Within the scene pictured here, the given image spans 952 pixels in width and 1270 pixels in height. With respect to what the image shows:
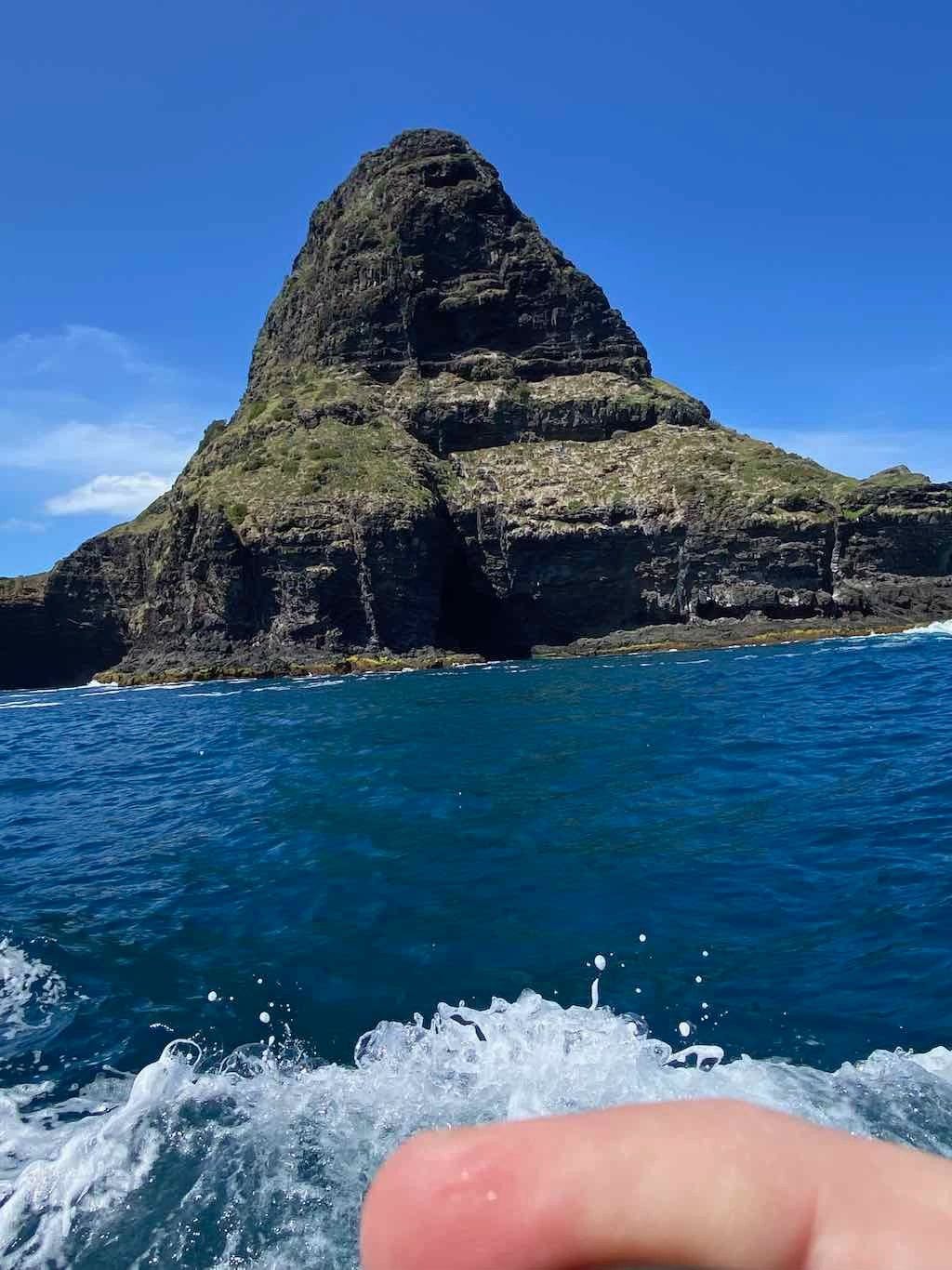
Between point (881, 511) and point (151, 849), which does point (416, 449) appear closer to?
point (881, 511)

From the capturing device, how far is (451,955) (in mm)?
8664

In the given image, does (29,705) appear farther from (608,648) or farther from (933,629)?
(933,629)

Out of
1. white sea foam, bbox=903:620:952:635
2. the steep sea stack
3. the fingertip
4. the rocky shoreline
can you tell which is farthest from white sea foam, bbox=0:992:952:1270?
the steep sea stack

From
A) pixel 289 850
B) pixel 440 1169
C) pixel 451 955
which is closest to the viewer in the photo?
pixel 440 1169

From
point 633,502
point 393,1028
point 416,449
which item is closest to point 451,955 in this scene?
point 393,1028

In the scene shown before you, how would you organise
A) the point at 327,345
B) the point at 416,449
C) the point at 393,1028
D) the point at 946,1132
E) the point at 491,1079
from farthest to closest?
the point at 327,345 → the point at 416,449 → the point at 393,1028 → the point at 491,1079 → the point at 946,1132

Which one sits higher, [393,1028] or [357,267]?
[357,267]

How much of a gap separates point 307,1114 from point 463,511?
75581mm

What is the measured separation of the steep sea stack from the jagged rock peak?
30 cm

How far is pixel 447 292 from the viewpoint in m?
98.3

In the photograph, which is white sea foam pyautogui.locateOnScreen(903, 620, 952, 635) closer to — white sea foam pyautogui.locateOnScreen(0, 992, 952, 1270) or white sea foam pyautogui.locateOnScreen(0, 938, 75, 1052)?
white sea foam pyautogui.locateOnScreen(0, 992, 952, 1270)

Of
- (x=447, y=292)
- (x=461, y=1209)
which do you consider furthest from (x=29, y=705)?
(x=461, y=1209)

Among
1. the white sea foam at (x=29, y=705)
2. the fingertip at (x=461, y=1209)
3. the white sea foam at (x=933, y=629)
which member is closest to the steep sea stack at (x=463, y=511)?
the white sea foam at (x=933, y=629)

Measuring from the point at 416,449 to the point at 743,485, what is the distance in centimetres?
3155
